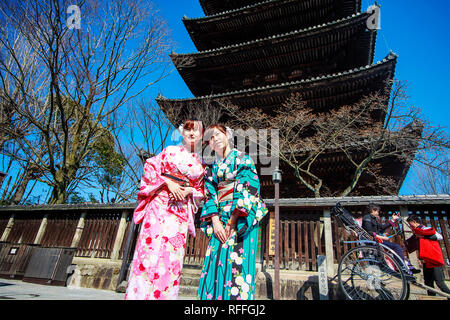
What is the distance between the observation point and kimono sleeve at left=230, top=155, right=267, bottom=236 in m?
1.63

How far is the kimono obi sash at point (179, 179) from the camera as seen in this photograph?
1.92 metres

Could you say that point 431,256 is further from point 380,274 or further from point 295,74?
point 295,74

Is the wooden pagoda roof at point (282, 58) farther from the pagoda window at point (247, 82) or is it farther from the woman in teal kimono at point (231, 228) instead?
the woman in teal kimono at point (231, 228)

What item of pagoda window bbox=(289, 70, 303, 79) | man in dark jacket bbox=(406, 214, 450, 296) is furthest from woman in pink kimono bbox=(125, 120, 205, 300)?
pagoda window bbox=(289, 70, 303, 79)

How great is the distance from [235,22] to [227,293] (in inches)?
514

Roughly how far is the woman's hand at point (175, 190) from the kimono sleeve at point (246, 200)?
0.43m

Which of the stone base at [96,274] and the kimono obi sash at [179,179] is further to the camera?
the stone base at [96,274]

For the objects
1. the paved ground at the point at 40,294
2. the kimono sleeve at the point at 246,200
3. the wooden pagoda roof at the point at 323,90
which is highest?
the wooden pagoda roof at the point at 323,90

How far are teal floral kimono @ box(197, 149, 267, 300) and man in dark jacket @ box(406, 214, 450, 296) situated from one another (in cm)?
374

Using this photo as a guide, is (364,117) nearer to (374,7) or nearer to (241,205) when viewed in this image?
(374,7)

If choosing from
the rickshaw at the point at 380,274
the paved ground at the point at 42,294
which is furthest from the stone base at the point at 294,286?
the paved ground at the point at 42,294

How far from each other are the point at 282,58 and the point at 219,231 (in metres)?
10.7

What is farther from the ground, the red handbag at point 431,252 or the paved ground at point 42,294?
the red handbag at point 431,252

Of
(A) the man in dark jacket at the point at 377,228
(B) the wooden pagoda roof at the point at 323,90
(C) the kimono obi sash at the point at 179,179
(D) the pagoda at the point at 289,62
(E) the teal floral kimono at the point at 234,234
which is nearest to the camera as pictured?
(E) the teal floral kimono at the point at 234,234
